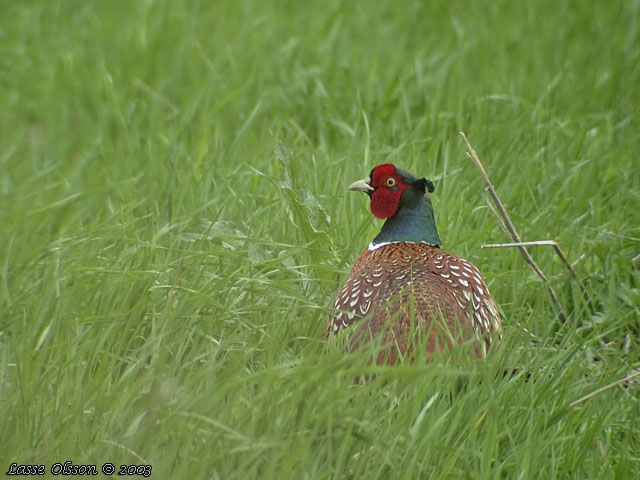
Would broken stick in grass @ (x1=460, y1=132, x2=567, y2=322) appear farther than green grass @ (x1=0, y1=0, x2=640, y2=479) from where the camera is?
Yes

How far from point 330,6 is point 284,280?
129 inches

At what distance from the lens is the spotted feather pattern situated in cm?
285

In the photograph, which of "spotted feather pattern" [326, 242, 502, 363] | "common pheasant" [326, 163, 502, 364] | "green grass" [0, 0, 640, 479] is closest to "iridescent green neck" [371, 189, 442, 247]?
"common pheasant" [326, 163, 502, 364]

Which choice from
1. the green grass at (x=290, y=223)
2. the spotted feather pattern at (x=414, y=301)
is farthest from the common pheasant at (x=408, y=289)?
the green grass at (x=290, y=223)

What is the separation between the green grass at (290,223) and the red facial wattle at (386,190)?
0.22 metres

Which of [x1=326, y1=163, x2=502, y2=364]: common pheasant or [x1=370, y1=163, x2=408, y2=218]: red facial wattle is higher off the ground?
[x1=370, y1=163, x2=408, y2=218]: red facial wattle

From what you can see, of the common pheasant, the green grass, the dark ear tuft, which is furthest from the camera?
the dark ear tuft

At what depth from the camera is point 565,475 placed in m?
2.69

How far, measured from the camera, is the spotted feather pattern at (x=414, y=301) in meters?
2.85

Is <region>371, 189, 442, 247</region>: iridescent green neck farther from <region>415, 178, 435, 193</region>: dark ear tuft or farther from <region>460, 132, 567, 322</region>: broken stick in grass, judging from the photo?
<region>460, 132, 567, 322</region>: broken stick in grass

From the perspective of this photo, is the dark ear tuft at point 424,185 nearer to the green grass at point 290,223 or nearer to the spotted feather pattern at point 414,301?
the spotted feather pattern at point 414,301

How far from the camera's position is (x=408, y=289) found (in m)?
2.98

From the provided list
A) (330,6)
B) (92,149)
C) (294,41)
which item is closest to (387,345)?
(92,149)

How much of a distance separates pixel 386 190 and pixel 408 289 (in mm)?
505
